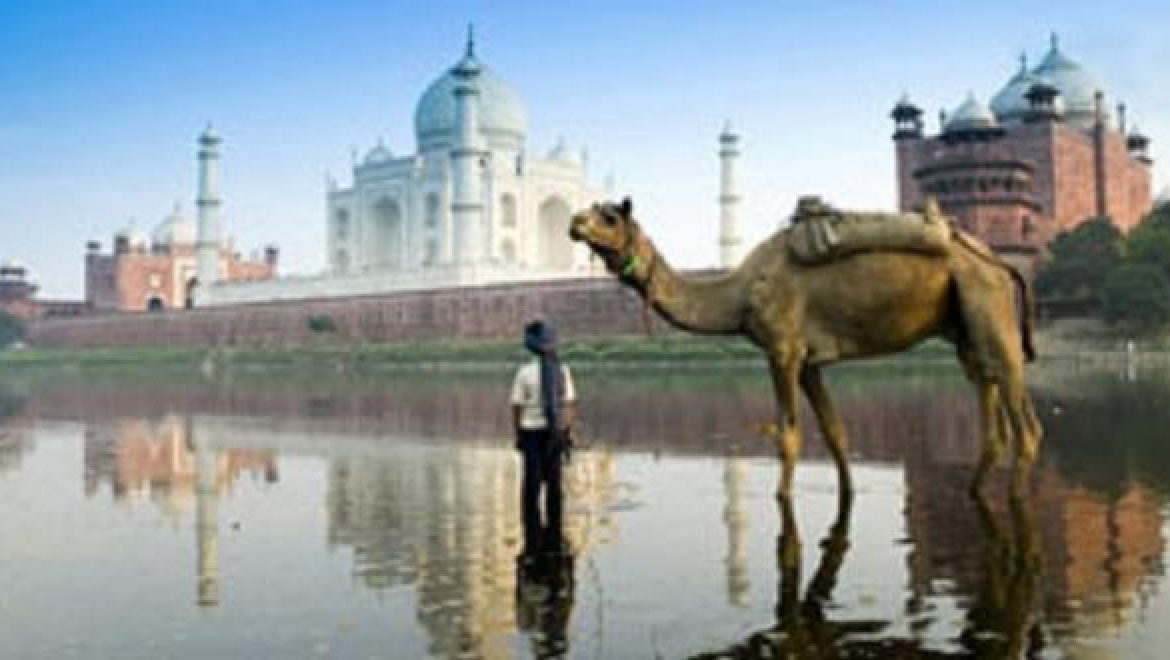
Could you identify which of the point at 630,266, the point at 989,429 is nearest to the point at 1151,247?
the point at 989,429

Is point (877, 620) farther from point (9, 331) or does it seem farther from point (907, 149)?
point (9, 331)

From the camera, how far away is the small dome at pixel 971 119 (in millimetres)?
50906

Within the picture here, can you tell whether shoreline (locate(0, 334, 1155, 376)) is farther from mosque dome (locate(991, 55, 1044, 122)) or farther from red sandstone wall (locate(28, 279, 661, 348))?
mosque dome (locate(991, 55, 1044, 122))

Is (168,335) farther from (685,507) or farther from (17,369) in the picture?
(685,507)

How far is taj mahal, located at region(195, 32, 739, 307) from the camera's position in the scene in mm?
61906

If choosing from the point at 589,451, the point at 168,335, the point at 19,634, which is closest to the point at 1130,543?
the point at 19,634

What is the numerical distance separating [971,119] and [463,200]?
925 inches

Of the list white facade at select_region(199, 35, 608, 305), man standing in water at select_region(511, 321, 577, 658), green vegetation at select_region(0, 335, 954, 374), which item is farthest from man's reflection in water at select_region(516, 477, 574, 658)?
white facade at select_region(199, 35, 608, 305)

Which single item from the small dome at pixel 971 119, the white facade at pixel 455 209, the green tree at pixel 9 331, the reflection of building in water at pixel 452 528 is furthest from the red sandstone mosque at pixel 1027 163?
the green tree at pixel 9 331

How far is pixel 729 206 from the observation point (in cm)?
6581

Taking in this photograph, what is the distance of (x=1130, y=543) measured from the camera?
21.6 feet

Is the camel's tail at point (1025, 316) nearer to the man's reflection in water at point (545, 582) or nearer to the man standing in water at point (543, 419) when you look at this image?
the man standing in water at point (543, 419)

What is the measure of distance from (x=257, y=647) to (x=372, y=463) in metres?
7.23

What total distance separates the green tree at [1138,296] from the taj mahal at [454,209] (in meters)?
27.1
